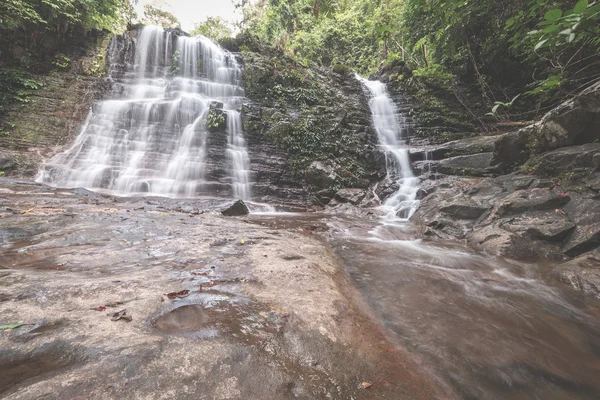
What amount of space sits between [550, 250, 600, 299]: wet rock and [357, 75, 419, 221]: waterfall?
14.6 ft

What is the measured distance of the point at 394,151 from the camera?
37.9ft

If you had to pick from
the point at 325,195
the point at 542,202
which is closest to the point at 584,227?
the point at 542,202

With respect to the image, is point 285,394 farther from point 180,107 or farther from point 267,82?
point 267,82

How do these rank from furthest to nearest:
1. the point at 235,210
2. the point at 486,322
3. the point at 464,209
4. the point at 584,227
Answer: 1. the point at 235,210
2. the point at 464,209
3. the point at 584,227
4. the point at 486,322

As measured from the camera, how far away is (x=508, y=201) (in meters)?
5.34

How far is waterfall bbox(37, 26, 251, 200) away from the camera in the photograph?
28.5 ft

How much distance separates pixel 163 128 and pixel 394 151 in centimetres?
1004

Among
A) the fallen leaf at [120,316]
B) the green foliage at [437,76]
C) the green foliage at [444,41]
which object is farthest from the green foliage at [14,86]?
the green foliage at [437,76]

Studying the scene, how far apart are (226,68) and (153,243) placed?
542 inches

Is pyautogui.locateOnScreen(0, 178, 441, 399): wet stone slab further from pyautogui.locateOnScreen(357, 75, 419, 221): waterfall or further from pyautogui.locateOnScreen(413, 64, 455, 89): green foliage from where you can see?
pyautogui.locateOnScreen(413, 64, 455, 89): green foliage

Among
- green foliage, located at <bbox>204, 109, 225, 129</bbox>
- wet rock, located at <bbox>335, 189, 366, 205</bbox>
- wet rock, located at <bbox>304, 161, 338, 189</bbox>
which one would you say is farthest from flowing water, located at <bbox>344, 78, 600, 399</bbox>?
green foliage, located at <bbox>204, 109, 225, 129</bbox>

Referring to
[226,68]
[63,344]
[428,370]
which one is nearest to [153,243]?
[63,344]

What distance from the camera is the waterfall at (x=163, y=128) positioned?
870cm

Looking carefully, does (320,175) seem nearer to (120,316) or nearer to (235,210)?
(235,210)
